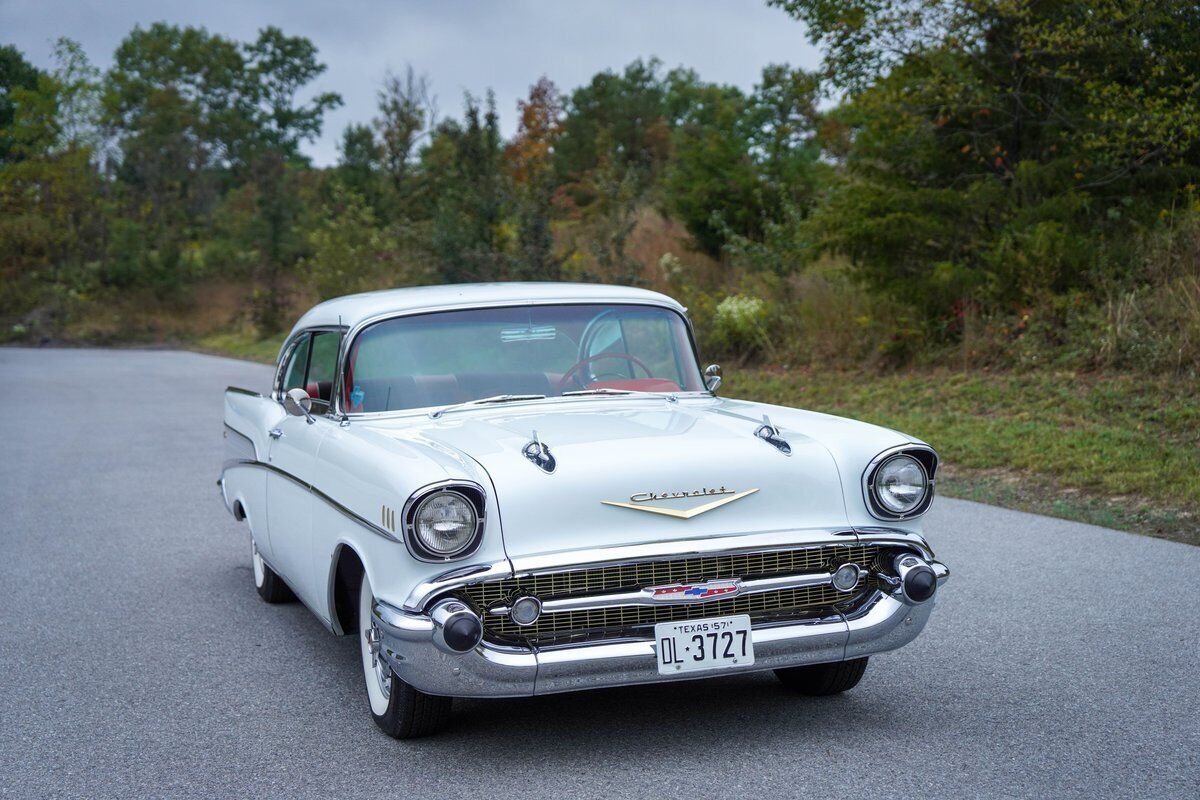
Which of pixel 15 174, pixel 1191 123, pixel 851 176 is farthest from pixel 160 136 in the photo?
pixel 1191 123

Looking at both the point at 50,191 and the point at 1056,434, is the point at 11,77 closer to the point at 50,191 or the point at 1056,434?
the point at 50,191

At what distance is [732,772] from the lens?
12.0ft

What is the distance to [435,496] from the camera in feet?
12.0

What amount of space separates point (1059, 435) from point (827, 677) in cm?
661

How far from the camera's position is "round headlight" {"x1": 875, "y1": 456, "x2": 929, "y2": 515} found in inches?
162

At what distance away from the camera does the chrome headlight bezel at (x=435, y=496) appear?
3627 mm

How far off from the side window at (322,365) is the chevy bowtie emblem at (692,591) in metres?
2.06

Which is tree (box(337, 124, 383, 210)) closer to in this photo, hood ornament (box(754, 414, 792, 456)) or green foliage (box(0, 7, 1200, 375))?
green foliage (box(0, 7, 1200, 375))

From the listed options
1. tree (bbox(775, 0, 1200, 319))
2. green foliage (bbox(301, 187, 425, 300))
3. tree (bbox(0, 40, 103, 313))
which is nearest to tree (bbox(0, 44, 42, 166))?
tree (bbox(0, 40, 103, 313))

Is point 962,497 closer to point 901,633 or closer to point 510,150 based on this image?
point 901,633

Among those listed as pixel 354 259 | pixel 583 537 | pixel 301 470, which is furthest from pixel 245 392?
pixel 354 259

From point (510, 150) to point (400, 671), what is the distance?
40818mm

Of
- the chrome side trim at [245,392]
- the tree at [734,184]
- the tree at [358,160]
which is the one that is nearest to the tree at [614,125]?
the tree at [358,160]

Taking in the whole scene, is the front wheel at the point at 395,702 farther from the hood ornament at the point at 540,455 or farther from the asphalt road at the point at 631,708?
the hood ornament at the point at 540,455
